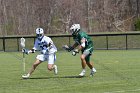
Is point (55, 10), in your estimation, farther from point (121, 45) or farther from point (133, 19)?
point (121, 45)

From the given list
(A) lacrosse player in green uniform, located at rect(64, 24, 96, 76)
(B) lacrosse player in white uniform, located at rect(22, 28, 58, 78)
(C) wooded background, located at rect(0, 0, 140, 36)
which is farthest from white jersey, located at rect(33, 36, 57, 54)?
(C) wooded background, located at rect(0, 0, 140, 36)

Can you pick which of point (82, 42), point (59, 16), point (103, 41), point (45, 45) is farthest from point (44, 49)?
point (59, 16)

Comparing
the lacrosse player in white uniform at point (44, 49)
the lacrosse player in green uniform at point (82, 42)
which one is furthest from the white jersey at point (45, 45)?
the lacrosse player in green uniform at point (82, 42)

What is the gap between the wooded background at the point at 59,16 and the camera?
63531mm

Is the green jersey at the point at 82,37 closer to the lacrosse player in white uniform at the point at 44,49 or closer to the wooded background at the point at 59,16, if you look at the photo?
the lacrosse player in white uniform at the point at 44,49

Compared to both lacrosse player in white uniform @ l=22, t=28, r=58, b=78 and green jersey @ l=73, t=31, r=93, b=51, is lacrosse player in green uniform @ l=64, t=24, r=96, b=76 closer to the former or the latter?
green jersey @ l=73, t=31, r=93, b=51

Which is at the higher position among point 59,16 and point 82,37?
point 82,37

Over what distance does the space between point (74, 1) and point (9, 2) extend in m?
9.15

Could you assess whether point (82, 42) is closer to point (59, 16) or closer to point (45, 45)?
point (45, 45)

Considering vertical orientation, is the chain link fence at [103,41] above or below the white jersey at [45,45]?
below

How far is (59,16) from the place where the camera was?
64.8 m

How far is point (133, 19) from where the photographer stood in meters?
67.6

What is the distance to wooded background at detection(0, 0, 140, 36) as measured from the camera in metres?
63.5

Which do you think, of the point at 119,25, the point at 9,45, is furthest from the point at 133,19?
the point at 9,45
